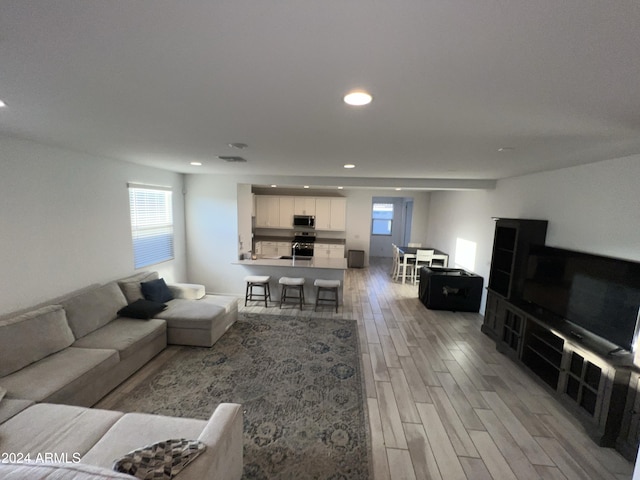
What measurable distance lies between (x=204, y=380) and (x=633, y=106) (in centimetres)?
395

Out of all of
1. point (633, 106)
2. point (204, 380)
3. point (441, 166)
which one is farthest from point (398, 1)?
point (204, 380)

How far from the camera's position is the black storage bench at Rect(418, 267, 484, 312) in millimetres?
5168

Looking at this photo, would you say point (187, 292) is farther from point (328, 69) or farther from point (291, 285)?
point (328, 69)

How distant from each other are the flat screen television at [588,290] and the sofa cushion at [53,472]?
361 cm

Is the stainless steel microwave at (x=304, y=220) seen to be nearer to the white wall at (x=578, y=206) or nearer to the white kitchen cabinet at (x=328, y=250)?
the white kitchen cabinet at (x=328, y=250)

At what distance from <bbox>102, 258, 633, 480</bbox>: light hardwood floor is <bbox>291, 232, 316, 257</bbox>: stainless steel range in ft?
12.4

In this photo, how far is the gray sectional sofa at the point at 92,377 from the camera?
1601 mm

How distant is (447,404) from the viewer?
107 inches

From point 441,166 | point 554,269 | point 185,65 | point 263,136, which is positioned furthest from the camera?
point 441,166

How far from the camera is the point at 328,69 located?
1.13 meters

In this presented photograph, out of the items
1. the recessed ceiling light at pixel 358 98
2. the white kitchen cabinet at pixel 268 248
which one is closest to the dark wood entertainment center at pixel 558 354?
the recessed ceiling light at pixel 358 98

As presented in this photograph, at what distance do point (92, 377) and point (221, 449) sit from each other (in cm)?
172

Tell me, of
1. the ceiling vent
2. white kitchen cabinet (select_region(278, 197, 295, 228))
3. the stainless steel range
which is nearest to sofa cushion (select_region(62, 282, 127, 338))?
the ceiling vent

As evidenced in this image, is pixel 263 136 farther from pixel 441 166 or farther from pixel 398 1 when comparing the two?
pixel 441 166
